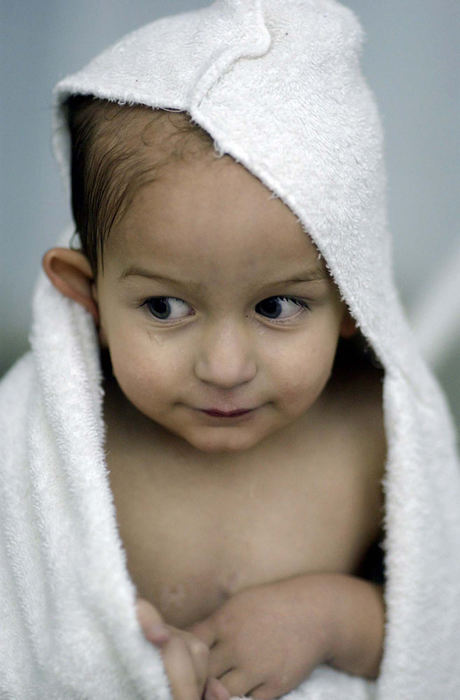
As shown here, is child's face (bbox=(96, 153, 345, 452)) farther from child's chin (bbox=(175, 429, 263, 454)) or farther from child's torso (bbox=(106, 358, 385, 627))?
child's torso (bbox=(106, 358, 385, 627))

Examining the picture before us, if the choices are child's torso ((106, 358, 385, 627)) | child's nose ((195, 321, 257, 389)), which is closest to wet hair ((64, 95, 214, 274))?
child's nose ((195, 321, 257, 389))

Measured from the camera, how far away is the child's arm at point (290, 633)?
103 centimetres

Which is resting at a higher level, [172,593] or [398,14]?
[398,14]

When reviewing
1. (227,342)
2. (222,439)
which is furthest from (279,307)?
(222,439)

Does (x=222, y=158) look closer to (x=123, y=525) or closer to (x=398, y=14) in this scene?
(x=123, y=525)

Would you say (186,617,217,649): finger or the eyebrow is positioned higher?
the eyebrow

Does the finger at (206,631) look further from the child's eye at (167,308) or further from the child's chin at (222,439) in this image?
the child's eye at (167,308)

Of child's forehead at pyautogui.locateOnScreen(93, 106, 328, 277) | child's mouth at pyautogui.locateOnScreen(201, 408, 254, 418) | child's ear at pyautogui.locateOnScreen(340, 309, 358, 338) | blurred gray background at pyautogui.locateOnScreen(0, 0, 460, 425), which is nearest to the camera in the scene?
child's forehead at pyautogui.locateOnScreen(93, 106, 328, 277)

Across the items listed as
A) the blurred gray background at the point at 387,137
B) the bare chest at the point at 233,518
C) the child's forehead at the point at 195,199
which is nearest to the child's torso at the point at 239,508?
the bare chest at the point at 233,518

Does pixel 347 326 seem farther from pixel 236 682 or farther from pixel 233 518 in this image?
pixel 236 682

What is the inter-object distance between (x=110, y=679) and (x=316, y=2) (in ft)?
2.90

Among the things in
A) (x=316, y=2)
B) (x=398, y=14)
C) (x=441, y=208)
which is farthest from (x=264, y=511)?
(x=398, y=14)

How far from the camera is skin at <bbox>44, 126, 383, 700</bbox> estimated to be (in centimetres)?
89

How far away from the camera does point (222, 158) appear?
89 cm
